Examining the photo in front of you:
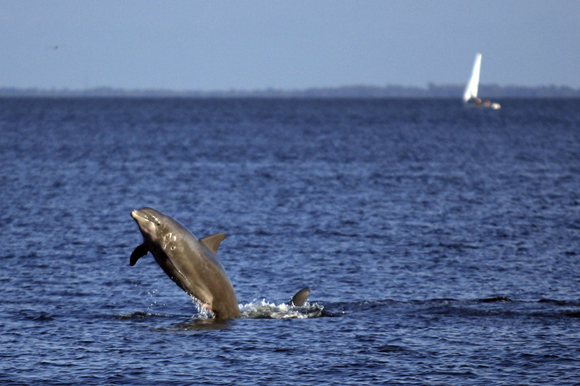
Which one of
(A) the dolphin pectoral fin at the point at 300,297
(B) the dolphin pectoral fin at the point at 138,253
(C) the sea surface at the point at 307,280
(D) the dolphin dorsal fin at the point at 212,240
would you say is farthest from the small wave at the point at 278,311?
(B) the dolphin pectoral fin at the point at 138,253

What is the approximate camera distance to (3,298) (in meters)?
23.3

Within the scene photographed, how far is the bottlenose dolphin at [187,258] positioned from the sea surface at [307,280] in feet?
2.09

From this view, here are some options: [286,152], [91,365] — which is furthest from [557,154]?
[91,365]

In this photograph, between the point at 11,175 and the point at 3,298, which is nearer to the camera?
the point at 3,298

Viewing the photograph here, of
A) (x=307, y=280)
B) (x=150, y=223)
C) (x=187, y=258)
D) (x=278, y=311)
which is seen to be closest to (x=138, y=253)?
(x=150, y=223)

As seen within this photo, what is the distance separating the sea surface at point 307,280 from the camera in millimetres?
17625

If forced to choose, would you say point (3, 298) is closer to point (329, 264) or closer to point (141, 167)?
point (329, 264)

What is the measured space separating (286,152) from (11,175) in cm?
3079

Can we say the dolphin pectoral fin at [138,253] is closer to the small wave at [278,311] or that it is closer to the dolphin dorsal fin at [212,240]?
the dolphin dorsal fin at [212,240]

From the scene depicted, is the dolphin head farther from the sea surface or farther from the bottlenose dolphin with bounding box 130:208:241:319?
the sea surface

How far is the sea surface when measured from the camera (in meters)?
17.6

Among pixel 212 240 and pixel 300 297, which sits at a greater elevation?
pixel 212 240

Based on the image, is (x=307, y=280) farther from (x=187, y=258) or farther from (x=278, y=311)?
(x=187, y=258)

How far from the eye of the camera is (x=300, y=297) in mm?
21375
